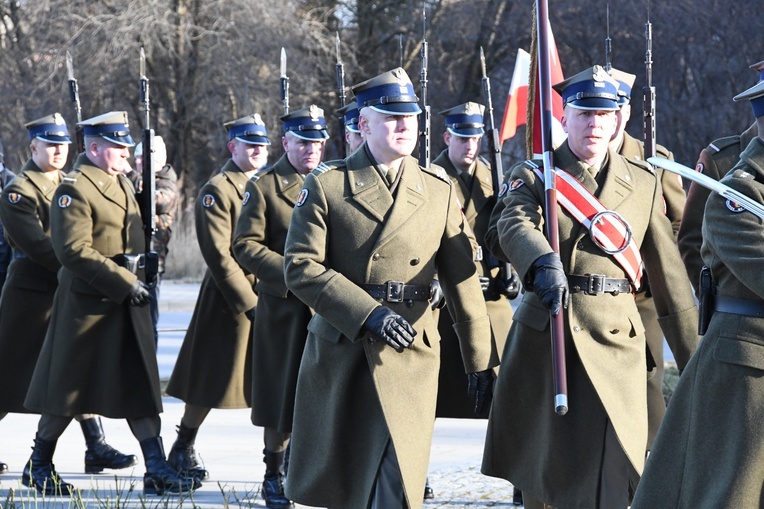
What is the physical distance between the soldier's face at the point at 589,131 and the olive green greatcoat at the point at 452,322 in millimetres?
1493

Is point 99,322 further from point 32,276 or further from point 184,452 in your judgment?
point 32,276

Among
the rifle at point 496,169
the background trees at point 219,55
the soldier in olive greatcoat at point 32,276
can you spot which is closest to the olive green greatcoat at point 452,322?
the rifle at point 496,169

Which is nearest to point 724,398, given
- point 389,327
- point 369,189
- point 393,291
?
point 389,327

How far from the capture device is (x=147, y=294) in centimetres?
759

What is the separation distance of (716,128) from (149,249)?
14.4 m

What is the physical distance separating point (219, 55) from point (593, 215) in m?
20.8

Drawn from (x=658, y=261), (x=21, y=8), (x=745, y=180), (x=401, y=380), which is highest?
(x=21, y=8)

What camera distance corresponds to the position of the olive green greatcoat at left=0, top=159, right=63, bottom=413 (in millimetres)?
8312

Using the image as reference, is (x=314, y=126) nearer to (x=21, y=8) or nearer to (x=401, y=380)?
(x=401, y=380)

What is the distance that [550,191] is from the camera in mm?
5512

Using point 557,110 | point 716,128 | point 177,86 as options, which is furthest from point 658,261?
point 177,86

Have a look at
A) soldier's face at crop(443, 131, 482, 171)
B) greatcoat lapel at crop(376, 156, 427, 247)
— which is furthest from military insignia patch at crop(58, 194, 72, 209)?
greatcoat lapel at crop(376, 156, 427, 247)

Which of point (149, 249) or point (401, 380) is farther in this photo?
point (149, 249)

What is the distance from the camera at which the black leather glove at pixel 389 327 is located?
5137mm
